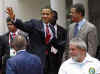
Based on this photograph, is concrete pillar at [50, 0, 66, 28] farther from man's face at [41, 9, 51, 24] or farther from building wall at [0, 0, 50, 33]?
man's face at [41, 9, 51, 24]

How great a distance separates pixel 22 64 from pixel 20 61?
0.05 m

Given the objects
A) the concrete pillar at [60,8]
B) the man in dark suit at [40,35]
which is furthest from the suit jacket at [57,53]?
the concrete pillar at [60,8]

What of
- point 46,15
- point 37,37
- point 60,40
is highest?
point 46,15

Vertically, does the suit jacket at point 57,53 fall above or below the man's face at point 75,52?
below

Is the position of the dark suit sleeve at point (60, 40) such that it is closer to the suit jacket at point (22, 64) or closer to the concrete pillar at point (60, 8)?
the suit jacket at point (22, 64)

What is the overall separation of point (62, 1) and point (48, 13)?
537cm

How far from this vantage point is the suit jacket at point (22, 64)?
16.0ft

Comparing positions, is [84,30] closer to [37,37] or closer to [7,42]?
[37,37]

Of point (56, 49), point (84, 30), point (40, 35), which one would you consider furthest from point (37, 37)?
point (84, 30)

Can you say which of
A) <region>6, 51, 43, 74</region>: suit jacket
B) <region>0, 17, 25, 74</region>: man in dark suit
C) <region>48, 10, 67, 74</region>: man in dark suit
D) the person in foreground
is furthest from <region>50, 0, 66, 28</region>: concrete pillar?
the person in foreground

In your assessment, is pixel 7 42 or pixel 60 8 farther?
pixel 60 8

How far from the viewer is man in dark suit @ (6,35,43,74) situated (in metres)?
4.88

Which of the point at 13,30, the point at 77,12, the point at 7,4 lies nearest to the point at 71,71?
the point at 77,12

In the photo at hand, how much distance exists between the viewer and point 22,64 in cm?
492
